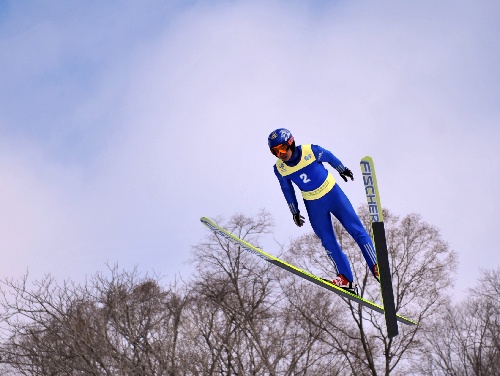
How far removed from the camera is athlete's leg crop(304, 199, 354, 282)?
5.99 meters

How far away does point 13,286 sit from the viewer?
503 inches

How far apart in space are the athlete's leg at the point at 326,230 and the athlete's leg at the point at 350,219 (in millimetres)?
142

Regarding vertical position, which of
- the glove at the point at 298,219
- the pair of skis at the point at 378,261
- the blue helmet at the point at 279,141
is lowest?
the pair of skis at the point at 378,261

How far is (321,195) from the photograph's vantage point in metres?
5.88

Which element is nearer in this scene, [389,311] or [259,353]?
[389,311]

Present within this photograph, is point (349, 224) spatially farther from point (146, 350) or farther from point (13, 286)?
point (13, 286)

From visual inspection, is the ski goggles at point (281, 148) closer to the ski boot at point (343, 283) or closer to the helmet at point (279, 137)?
the helmet at point (279, 137)

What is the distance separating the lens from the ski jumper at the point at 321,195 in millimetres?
5730

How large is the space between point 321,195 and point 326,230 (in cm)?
49

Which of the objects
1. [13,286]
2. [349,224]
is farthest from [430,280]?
[349,224]

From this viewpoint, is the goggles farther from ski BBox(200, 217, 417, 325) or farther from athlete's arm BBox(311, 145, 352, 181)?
ski BBox(200, 217, 417, 325)

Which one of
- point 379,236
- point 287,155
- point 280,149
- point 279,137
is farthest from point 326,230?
point 279,137

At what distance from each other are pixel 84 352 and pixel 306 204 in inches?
316

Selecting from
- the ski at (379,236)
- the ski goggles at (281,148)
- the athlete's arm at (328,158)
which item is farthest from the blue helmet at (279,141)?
the ski at (379,236)
